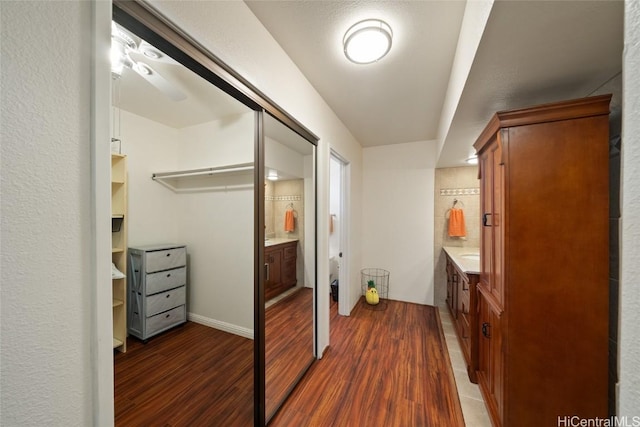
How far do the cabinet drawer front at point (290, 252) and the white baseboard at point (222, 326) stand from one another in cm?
91

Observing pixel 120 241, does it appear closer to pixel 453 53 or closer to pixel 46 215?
pixel 46 215

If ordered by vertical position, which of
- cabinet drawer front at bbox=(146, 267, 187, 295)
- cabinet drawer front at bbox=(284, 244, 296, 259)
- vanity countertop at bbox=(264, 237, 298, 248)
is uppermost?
vanity countertop at bbox=(264, 237, 298, 248)

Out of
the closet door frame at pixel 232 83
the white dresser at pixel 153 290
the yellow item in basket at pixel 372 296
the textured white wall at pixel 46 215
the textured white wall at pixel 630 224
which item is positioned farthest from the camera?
the yellow item in basket at pixel 372 296

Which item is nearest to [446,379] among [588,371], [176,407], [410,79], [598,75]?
[588,371]

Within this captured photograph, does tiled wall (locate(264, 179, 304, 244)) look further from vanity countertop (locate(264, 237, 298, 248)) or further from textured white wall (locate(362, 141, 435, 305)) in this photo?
textured white wall (locate(362, 141, 435, 305))

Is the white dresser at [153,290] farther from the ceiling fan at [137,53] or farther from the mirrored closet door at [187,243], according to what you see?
the ceiling fan at [137,53]

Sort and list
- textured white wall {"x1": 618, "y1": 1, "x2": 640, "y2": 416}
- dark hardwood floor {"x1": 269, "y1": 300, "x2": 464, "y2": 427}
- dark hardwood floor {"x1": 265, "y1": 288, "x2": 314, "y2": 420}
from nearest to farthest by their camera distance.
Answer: textured white wall {"x1": 618, "y1": 1, "x2": 640, "y2": 416}
dark hardwood floor {"x1": 269, "y1": 300, "x2": 464, "y2": 427}
dark hardwood floor {"x1": 265, "y1": 288, "x2": 314, "y2": 420}

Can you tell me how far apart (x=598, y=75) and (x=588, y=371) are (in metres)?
1.39

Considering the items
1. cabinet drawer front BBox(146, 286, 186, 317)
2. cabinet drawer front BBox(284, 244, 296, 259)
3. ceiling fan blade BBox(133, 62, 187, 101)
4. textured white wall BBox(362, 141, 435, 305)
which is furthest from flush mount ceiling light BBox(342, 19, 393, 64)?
cabinet drawer front BBox(146, 286, 186, 317)

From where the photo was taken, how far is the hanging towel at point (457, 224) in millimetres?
2979

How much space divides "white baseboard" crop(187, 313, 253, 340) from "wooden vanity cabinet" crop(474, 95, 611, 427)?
6.70ft

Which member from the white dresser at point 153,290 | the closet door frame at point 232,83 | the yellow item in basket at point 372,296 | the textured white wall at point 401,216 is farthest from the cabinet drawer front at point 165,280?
the textured white wall at point 401,216

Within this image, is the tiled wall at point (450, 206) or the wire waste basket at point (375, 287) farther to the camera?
the wire waste basket at point (375, 287)

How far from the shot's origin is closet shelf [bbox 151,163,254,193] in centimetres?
228
